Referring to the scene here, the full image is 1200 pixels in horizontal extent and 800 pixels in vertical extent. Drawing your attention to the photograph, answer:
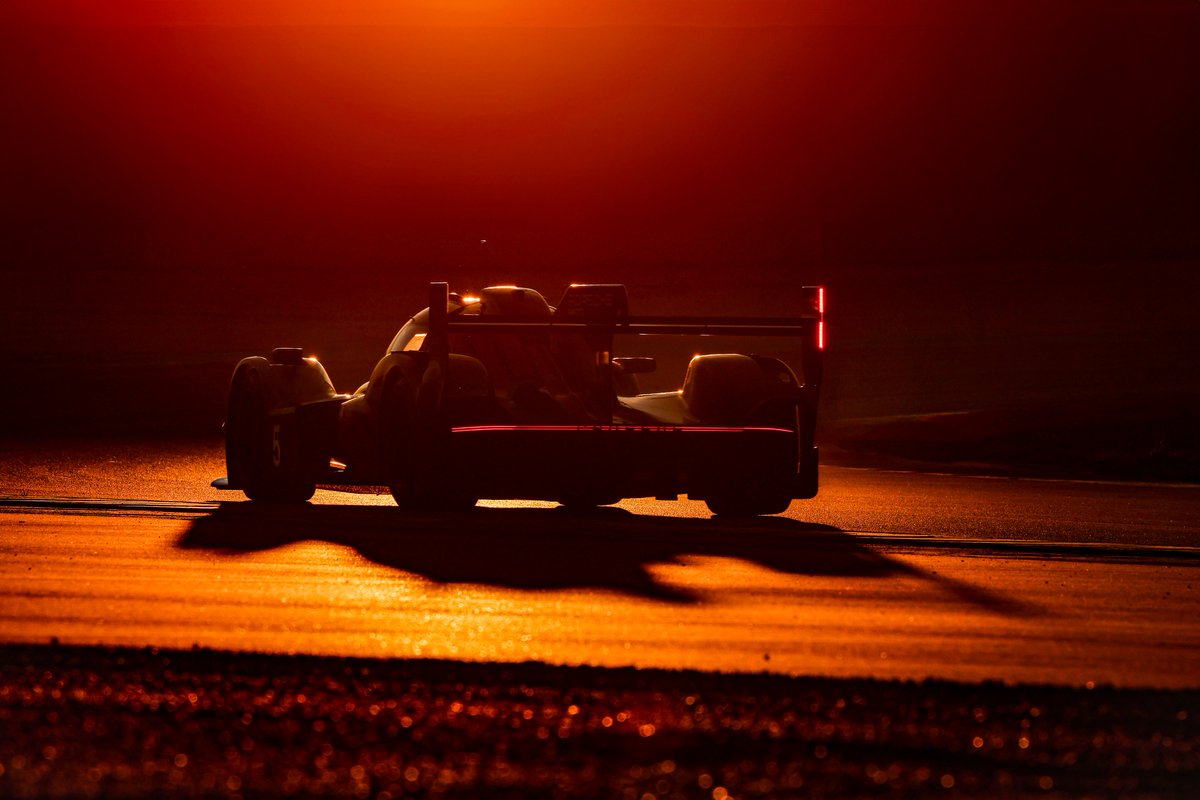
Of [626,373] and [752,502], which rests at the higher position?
[626,373]

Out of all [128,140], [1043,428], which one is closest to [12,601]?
[1043,428]

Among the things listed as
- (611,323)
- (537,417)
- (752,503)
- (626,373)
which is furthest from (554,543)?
(626,373)

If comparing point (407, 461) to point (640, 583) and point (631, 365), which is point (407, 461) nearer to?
point (631, 365)

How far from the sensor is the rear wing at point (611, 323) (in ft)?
36.4

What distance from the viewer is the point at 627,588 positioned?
8.33 meters

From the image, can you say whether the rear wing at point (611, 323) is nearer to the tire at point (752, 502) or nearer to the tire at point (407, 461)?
the tire at point (407, 461)

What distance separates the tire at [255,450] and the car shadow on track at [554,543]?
0.98 ft

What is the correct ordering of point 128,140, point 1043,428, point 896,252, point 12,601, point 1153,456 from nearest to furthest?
point 12,601 < point 1153,456 < point 1043,428 < point 896,252 < point 128,140

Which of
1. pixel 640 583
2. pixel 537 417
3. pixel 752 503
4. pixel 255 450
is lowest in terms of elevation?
pixel 752 503

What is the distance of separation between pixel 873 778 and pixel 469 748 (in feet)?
3.63

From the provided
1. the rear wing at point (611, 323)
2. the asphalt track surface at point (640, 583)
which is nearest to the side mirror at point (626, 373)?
the rear wing at point (611, 323)

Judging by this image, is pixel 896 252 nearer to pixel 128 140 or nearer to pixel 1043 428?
pixel 128 140

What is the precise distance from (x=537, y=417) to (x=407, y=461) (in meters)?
0.85

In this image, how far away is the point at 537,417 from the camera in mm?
11188
